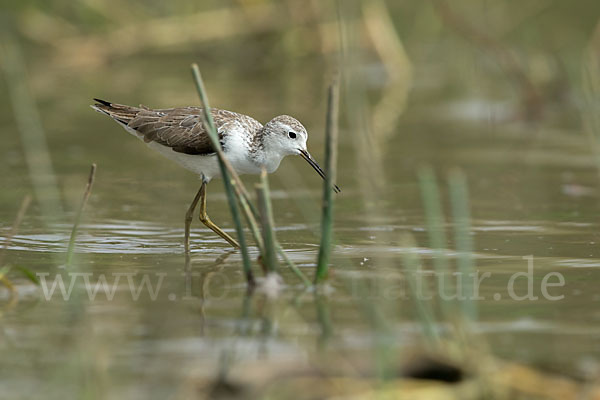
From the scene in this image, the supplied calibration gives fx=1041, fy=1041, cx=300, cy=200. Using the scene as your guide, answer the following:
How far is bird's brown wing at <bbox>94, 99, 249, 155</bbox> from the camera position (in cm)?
759

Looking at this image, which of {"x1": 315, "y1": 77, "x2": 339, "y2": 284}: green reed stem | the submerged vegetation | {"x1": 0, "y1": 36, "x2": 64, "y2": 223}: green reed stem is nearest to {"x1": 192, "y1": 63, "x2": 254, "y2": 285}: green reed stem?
the submerged vegetation


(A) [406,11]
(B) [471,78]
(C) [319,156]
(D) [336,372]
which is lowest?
(D) [336,372]

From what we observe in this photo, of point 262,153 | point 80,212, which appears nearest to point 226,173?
point 80,212

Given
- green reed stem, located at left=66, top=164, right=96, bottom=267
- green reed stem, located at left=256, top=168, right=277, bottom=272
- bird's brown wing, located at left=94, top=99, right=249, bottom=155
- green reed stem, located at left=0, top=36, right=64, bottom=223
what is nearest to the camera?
green reed stem, located at left=256, top=168, right=277, bottom=272

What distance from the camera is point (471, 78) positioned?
1664cm

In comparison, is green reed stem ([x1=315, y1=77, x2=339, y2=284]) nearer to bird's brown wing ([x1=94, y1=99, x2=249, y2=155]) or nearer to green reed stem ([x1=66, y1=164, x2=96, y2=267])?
green reed stem ([x1=66, y1=164, x2=96, y2=267])

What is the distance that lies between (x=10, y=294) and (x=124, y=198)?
3260 mm

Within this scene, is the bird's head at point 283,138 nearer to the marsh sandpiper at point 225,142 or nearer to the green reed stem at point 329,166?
the marsh sandpiper at point 225,142

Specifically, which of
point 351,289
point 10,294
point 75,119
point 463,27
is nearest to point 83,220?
point 10,294

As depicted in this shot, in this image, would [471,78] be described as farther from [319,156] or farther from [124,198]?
[124,198]

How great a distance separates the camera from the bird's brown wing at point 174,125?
7.59 m

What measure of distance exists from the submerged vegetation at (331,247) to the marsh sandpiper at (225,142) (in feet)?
1.21

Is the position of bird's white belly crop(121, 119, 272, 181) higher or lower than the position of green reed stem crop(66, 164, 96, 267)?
higher

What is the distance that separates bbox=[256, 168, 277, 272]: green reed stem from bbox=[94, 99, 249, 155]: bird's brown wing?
1.87 m
